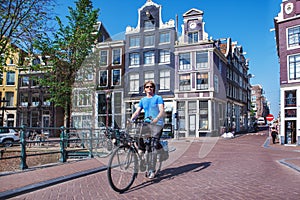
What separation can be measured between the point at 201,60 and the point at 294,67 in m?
10.4

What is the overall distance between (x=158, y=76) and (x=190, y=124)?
7569 millimetres

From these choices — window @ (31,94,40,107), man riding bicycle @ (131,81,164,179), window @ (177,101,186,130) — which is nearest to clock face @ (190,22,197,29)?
window @ (177,101,186,130)

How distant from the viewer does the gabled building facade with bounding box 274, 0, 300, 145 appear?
16953 millimetres

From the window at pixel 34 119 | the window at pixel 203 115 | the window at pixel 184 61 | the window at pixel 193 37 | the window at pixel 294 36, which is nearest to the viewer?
the window at pixel 294 36

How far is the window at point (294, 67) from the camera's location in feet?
55.9

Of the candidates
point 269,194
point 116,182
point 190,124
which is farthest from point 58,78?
point 190,124

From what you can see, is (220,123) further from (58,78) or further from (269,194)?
(269,194)

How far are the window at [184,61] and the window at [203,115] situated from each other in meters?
4.10

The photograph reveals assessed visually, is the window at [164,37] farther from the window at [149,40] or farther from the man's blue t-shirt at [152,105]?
the man's blue t-shirt at [152,105]

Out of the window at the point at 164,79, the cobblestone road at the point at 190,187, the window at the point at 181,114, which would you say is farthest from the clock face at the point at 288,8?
the cobblestone road at the point at 190,187

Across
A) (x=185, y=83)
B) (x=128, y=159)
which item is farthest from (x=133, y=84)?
(x=128, y=159)

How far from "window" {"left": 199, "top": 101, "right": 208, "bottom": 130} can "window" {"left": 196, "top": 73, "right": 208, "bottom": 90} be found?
1.47 meters

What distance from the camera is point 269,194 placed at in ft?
13.1

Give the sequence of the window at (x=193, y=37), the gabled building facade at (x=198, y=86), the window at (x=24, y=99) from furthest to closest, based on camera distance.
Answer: the window at (x=24, y=99), the window at (x=193, y=37), the gabled building facade at (x=198, y=86)
